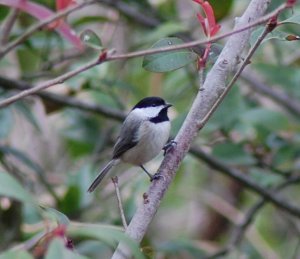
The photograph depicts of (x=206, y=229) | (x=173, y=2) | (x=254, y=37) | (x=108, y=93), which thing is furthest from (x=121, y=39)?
(x=254, y=37)

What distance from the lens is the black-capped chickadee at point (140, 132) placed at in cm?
271

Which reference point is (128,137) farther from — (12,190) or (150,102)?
(12,190)

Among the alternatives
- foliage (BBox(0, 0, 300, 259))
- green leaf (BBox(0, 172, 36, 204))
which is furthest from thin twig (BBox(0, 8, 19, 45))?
green leaf (BBox(0, 172, 36, 204))

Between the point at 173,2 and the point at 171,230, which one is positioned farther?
the point at 171,230

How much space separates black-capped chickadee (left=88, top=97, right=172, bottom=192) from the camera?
2.71 metres

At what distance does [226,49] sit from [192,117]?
20 centimetres

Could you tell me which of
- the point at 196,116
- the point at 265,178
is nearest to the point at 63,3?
the point at 196,116

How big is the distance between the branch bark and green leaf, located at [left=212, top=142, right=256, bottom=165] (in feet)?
4.36

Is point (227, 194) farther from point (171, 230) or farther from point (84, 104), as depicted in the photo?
point (84, 104)

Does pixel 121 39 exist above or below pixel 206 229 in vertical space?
above

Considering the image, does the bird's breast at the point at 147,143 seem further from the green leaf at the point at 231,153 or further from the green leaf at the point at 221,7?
the green leaf at the point at 221,7

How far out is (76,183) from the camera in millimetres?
3133

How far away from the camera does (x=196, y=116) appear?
5.23ft

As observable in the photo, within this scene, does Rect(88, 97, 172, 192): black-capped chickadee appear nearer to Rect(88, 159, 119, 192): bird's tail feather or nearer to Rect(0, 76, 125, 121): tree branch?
Rect(88, 159, 119, 192): bird's tail feather
